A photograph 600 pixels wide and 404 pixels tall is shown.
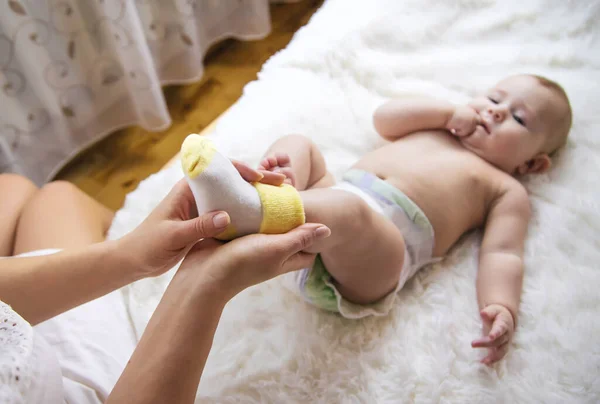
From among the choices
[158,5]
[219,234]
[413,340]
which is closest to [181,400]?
[219,234]

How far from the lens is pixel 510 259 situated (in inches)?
34.7

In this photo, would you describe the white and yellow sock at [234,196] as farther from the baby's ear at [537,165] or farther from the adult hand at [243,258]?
the baby's ear at [537,165]

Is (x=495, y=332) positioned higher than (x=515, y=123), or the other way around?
(x=515, y=123)

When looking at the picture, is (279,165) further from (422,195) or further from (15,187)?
(15,187)

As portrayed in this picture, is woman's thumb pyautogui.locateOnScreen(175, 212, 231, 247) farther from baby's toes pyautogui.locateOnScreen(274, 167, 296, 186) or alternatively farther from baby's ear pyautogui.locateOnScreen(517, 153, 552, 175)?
baby's ear pyautogui.locateOnScreen(517, 153, 552, 175)

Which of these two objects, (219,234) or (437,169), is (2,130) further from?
(437,169)

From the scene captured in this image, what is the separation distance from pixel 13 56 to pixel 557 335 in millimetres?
1415

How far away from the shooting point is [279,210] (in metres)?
0.67

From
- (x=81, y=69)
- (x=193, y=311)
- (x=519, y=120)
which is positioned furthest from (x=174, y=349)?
(x=81, y=69)

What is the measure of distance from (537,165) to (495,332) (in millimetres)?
446

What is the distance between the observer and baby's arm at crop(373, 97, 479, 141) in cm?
103

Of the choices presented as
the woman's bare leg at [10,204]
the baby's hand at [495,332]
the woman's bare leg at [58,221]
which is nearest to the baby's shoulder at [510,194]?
the baby's hand at [495,332]

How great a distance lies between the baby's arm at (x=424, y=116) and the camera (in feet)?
3.38

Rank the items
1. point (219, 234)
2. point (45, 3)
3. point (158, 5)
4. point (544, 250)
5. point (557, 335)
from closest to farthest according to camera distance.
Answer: point (219, 234), point (557, 335), point (544, 250), point (45, 3), point (158, 5)
